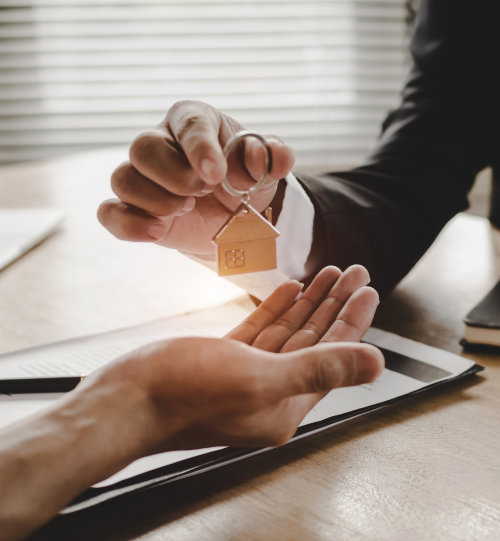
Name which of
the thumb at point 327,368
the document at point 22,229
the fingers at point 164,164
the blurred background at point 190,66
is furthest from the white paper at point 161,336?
the blurred background at point 190,66

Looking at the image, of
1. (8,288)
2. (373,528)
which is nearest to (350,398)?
(373,528)

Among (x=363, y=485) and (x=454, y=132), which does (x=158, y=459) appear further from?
(x=454, y=132)

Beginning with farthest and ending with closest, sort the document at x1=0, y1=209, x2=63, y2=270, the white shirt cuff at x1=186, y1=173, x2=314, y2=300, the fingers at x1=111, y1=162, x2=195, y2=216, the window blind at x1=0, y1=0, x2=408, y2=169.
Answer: the window blind at x1=0, y1=0, x2=408, y2=169 < the document at x1=0, y1=209, x2=63, y2=270 < the white shirt cuff at x1=186, y1=173, x2=314, y2=300 < the fingers at x1=111, y1=162, x2=195, y2=216

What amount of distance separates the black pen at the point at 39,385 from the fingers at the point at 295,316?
19 centimetres

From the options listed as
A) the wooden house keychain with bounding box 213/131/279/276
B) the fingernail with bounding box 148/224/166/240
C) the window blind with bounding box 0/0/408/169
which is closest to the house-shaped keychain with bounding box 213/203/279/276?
the wooden house keychain with bounding box 213/131/279/276

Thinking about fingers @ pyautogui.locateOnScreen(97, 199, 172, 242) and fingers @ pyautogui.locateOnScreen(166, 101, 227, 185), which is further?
fingers @ pyautogui.locateOnScreen(97, 199, 172, 242)

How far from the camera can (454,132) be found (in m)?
1.21

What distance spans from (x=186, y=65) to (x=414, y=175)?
1768 mm

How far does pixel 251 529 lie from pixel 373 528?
9 centimetres

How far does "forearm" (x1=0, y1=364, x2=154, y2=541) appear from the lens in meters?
0.44

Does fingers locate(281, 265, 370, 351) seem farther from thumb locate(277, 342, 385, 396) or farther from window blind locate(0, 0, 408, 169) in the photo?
window blind locate(0, 0, 408, 169)

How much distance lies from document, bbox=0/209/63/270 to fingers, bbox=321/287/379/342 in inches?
29.3

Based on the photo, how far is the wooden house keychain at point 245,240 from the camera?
2.10ft

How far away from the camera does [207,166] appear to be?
57cm
